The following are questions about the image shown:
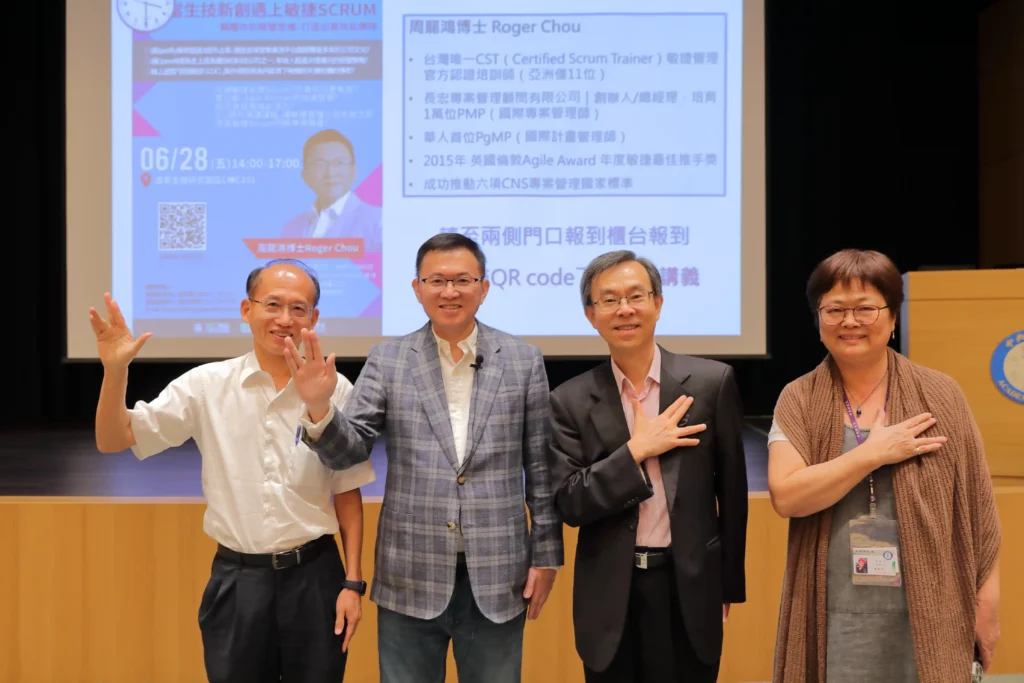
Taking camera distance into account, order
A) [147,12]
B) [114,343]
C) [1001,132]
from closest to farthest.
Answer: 1. [114,343]
2. [147,12]
3. [1001,132]

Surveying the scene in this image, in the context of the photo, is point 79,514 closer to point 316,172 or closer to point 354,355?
point 354,355

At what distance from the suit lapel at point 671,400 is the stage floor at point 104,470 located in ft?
3.95

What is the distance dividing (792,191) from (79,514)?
15.0 feet

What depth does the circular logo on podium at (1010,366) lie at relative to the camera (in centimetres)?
257

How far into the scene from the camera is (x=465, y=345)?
1812mm

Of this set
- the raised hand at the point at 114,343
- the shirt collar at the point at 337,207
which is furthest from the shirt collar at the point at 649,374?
the shirt collar at the point at 337,207

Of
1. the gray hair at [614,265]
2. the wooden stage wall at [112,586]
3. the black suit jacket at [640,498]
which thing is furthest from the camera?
the wooden stage wall at [112,586]

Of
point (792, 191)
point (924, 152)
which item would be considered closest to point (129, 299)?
point (792, 191)

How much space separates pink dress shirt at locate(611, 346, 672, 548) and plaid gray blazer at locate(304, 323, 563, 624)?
211mm

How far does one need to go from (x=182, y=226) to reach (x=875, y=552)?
362 cm

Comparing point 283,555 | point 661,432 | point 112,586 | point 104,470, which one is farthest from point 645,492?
point 104,470

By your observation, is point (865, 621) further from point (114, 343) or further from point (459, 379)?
point (114, 343)

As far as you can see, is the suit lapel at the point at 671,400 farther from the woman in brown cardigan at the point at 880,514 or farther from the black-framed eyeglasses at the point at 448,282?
the black-framed eyeglasses at the point at 448,282

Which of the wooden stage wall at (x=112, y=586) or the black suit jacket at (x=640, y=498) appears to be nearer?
the black suit jacket at (x=640, y=498)
